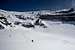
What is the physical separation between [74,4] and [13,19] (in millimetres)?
570

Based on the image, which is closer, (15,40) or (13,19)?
(15,40)

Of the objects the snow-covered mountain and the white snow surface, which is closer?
the white snow surface

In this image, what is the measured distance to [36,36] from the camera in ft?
4.29

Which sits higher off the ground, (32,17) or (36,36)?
(32,17)

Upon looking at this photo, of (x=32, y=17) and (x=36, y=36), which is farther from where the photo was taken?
(x=32, y=17)

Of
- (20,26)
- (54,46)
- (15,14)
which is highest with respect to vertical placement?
(15,14)

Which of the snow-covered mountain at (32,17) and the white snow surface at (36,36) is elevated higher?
the snow-covered mountain at (32,17)

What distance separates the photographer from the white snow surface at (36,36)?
4.00ft

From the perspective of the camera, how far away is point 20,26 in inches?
54.9

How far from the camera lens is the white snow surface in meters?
1.22

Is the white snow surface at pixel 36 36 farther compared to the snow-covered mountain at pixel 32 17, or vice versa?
the snow-covered mountain at pixel 32 17

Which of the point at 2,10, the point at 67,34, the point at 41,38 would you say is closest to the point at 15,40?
the point at 41,38

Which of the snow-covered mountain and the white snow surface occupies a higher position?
the snow-covered mountain

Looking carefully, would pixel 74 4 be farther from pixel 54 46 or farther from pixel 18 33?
pixel 18 33
